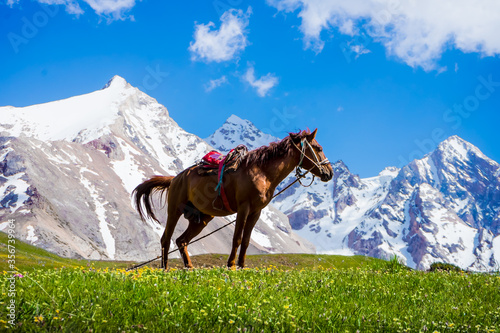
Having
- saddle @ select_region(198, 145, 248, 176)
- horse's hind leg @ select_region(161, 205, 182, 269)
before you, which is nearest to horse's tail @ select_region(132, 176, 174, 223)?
horse's hind leg @ select_region(161, 205, 182, 269)

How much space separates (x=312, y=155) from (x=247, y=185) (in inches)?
91.8

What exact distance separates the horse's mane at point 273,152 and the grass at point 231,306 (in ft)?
15.5

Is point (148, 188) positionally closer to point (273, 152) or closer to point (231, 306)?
point (273, 152)

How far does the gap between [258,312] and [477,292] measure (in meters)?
5.67

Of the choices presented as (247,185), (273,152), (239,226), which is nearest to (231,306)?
(239,226)

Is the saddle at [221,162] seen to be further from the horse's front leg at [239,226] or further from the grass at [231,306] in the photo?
the grass at [231,306]

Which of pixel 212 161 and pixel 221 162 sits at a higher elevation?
pixel 212 161

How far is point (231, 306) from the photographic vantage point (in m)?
5.32

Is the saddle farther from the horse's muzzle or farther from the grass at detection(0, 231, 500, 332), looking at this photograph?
the grass at detection(0, 231, 500, 332)

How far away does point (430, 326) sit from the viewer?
18.0ft

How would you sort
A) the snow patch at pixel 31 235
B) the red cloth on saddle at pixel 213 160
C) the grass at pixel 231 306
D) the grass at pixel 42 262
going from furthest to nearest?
the snow patch at pixel 31 235 → the grass at pixel 42 262 → the red cloth on saddle at pixel 213 160 → the grass at pixel 231 306

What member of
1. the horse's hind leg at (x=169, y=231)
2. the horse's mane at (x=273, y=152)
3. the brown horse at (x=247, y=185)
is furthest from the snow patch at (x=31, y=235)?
the horse's mane at (x=273, y=152)

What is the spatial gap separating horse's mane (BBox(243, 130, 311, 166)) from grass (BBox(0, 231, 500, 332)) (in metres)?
4.72

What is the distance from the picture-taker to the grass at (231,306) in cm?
458
